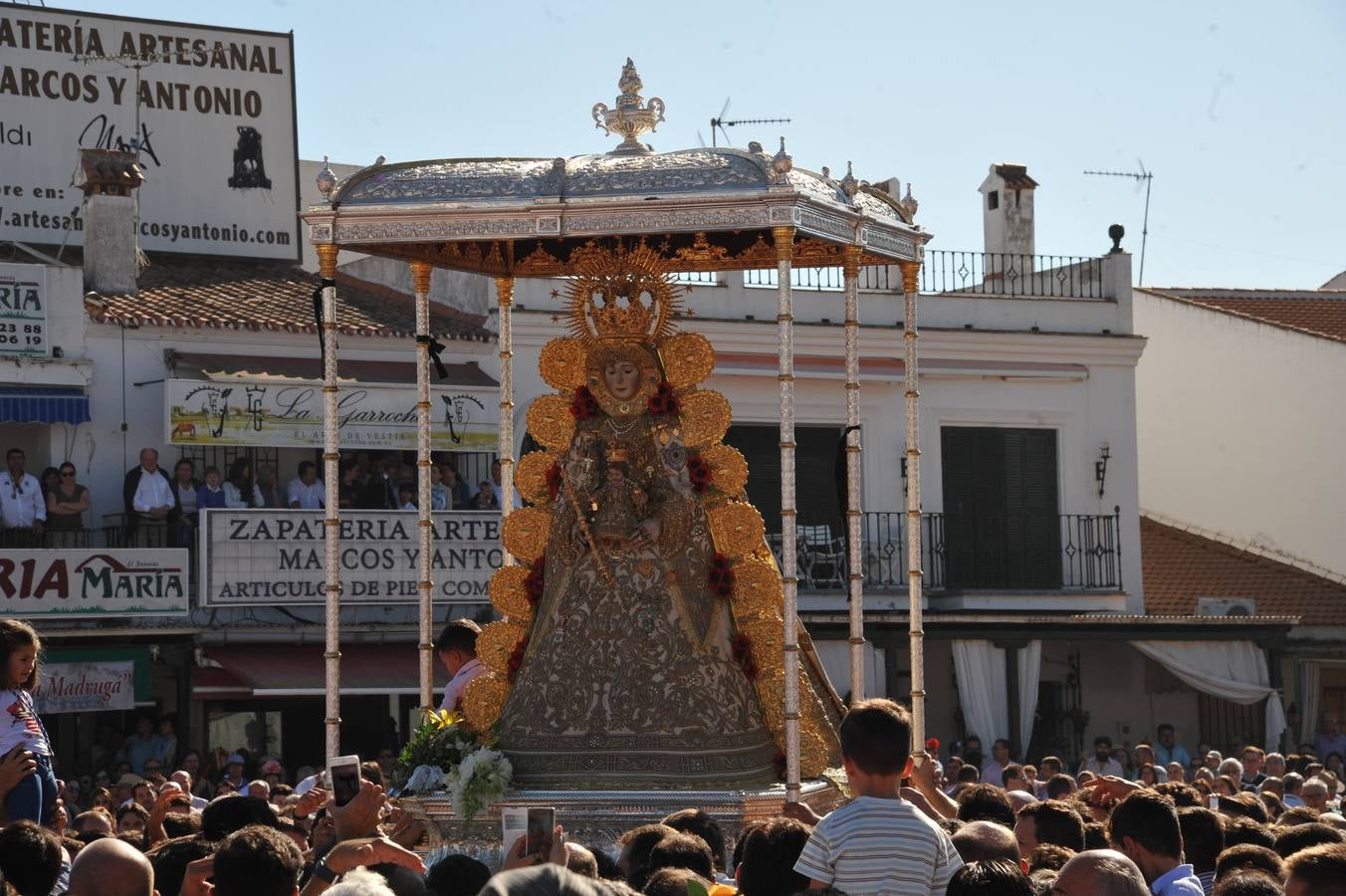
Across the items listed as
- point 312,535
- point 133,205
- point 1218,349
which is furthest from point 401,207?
point 1218,349

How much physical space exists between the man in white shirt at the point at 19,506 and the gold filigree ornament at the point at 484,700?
10.7 meters

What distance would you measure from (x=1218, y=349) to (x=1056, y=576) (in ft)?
17.3

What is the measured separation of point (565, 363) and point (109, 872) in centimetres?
662

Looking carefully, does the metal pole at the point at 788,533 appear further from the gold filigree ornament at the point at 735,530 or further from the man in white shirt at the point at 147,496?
the man in white shirt at the point at 147,496

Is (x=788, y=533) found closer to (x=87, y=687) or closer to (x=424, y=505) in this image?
(x=424, y=505)

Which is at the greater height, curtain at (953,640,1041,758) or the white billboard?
the white billboard

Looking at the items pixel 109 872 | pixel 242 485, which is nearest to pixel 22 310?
pixel 242 485

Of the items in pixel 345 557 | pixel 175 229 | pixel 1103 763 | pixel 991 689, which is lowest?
pixel 1103 763

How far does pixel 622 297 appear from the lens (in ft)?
38.4

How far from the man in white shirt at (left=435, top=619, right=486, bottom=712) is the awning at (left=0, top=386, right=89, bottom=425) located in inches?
410

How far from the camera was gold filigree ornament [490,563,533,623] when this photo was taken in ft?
38.4

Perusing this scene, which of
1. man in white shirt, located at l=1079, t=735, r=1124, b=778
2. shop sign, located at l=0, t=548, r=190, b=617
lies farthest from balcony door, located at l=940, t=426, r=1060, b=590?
shop sign, located at l=0, t=548, r=190, b=617

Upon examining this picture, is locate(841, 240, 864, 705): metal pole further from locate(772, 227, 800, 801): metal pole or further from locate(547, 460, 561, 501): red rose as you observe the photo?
locate(547, 460, 561, 501): red rose

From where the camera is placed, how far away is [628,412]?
1156 cm
